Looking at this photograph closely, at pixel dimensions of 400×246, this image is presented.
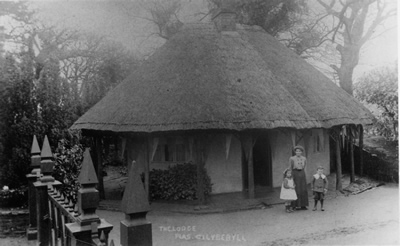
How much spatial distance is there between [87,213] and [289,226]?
20.4 feet

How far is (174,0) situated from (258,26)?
4.02m

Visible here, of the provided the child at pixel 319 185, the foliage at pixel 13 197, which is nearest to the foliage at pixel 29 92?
the foliage at pixel 13 197

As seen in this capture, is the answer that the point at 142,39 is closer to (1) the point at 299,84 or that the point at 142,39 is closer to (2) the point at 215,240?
(1) the point at 299,84

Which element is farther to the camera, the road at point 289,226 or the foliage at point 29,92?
the foliage at point 29,92

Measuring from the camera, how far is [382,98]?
14656mm

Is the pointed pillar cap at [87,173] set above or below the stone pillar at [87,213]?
above

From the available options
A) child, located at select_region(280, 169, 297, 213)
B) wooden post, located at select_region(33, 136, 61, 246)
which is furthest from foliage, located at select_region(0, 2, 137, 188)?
child, located at select_region(280, 169, 297, 213)

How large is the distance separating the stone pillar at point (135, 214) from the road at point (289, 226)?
489cm

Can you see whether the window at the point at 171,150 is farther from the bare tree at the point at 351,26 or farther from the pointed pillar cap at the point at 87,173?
the pointed pillar cap at the point at 87,173

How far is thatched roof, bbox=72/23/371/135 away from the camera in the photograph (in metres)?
10.6

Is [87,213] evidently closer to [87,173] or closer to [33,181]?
[87,173]

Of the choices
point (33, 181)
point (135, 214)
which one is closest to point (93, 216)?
point (135, 214)

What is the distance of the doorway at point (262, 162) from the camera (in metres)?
13.0

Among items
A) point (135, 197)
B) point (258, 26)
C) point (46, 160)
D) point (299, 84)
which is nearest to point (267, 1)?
point (258, 26)
